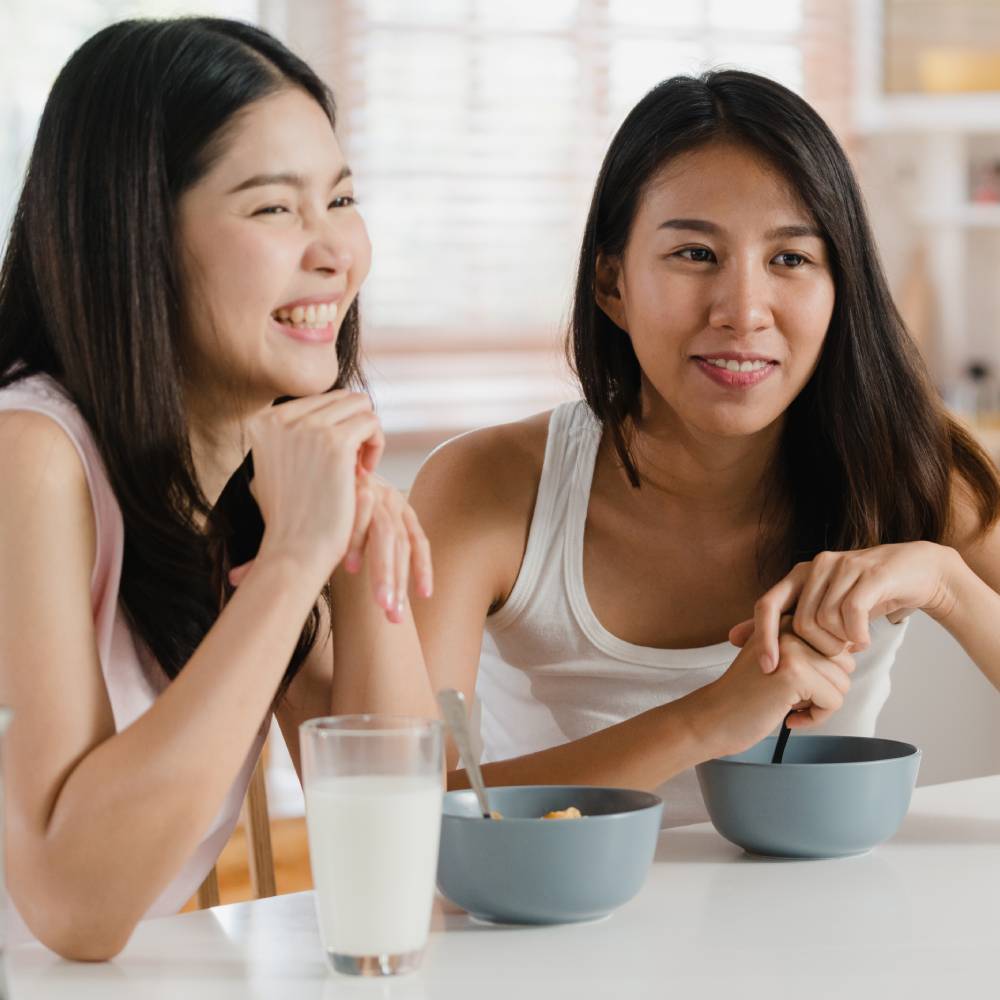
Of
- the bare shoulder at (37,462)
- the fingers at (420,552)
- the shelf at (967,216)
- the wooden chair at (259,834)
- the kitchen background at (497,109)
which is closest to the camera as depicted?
the bare shoulder at (37,462)

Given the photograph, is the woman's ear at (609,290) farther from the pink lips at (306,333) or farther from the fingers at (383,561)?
the fingers at (383,561)

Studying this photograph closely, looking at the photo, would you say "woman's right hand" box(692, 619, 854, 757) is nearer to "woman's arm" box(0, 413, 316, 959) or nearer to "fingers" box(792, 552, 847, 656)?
"fingers" box(792, 552, 847, 656)

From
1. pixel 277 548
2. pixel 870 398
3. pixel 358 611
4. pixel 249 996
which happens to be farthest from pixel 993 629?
pixel 249 996

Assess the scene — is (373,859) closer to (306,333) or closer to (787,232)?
(306,333)

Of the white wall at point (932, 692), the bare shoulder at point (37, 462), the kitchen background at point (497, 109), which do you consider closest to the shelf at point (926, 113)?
the kitchen background at point (497, 109)

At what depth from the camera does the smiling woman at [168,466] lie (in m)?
0.96

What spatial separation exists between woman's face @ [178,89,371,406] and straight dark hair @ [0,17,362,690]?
2 centimetres

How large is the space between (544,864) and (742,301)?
2.27ft

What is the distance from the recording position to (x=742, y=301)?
4.80ft

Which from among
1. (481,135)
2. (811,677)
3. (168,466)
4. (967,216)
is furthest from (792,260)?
(967,216)

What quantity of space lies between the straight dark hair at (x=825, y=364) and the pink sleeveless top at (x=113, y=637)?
62 centimetres

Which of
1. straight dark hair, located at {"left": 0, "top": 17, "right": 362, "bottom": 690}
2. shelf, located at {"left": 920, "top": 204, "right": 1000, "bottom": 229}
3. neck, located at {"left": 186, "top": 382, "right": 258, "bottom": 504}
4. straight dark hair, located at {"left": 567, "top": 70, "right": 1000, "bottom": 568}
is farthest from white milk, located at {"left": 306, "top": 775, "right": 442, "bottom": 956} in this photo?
shelf, located at {"left": 920, "top": 204, "right": 1000, "bottom": 229}

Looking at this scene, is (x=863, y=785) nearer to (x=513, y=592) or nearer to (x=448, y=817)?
(x=448, y=817)

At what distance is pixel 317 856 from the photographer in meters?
0.88
